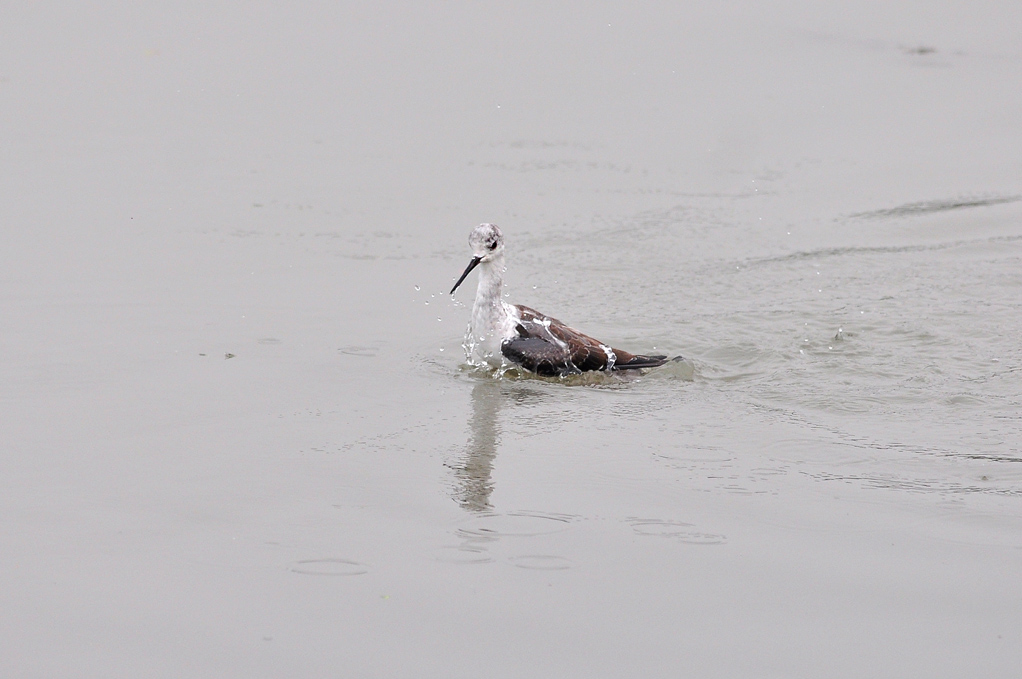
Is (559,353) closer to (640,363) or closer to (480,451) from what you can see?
(640,363)

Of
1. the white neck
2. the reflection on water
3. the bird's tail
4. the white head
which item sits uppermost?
the white head

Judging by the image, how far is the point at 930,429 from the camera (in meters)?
7.89

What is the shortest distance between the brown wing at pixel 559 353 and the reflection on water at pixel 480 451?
390mm

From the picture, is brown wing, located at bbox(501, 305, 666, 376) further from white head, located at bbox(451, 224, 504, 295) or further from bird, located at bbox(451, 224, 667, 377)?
white head, located at bbox(451, 224, 504, 295)

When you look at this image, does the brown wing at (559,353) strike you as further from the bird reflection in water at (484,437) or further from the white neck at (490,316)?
the bird reflection in water at (484,437)

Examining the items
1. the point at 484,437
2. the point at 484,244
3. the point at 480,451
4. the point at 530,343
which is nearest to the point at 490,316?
the point at 530,343

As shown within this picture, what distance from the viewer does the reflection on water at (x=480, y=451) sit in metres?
6.38

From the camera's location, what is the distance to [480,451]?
728 cm

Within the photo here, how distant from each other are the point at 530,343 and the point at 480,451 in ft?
8.25

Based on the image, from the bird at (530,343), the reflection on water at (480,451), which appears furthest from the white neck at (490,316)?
the reflection on water at (480,451)

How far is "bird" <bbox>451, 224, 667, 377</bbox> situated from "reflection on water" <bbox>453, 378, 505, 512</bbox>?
A: 385mm

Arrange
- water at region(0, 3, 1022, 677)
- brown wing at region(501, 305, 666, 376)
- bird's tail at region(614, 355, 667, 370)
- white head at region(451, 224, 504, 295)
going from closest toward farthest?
1. water at region(0, 3, 1022, 677)
2. brown wing at region(501, 305, 666, 376)
3. bird's tail at region(614, 355, 667, 370)
4. white head at region(451, 224, 504, 295)

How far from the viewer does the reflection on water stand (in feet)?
20.9

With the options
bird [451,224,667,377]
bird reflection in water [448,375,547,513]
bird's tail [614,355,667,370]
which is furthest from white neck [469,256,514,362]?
bird's tail [614,355,667,370]
